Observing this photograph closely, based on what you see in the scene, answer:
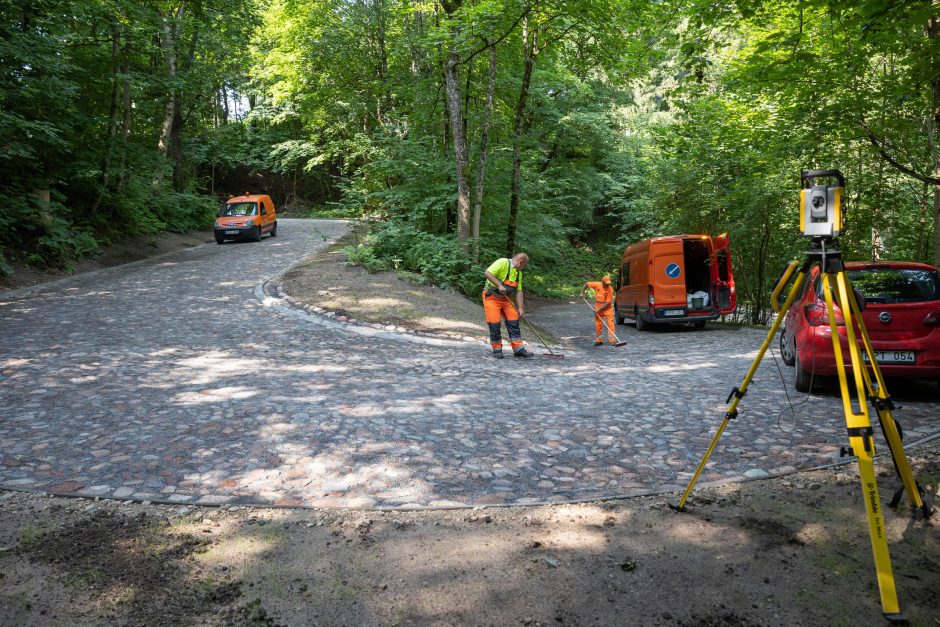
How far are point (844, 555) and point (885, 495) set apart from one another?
1004mm

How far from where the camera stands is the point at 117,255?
1989cm

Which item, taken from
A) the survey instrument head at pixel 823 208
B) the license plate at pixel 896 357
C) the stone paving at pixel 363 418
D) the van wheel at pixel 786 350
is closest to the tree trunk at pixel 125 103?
the stone paving at pixel 363 418

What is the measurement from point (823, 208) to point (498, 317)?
7386 mm

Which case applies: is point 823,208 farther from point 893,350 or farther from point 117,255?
point 117,255

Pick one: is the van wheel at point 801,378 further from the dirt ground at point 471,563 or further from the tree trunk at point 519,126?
the tree trunk at point 519,126

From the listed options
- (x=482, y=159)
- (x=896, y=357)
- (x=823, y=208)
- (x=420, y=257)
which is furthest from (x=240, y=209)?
(x=823, y=208)

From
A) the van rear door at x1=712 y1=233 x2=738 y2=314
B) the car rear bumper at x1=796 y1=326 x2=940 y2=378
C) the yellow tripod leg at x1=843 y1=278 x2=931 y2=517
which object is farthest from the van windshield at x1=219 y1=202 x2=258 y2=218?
the yellow tripod leg at x1=843 y1=278 x2=931 y2=517

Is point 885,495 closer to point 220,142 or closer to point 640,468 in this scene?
point 640,468

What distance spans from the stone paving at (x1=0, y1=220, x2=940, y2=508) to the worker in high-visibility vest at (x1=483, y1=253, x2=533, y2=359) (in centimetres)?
42

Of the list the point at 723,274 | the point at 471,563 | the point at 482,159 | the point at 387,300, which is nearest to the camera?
the point at 471,563

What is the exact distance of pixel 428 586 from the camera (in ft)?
10.1

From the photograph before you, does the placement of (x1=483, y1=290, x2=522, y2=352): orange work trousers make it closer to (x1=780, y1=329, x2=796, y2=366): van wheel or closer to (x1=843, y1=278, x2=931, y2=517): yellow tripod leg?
(x1=780, y1=329, x2=796, y2=366): van wheel

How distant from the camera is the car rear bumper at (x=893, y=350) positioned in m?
6.65

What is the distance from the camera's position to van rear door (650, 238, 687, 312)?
15.6 meters
